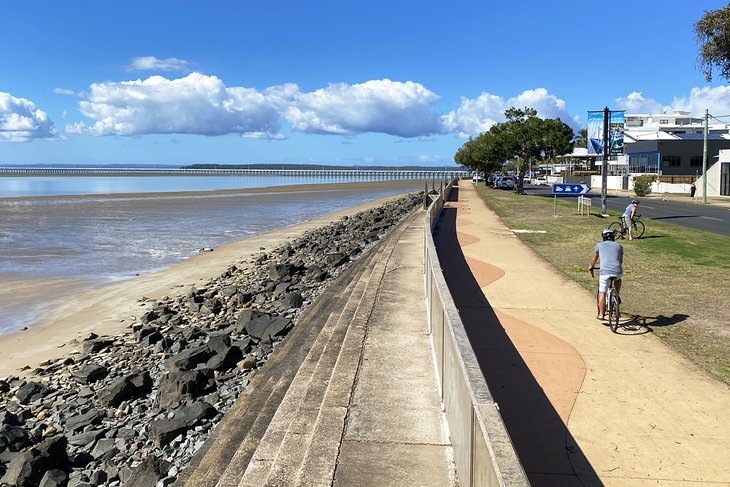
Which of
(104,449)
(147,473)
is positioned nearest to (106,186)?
(104,449)

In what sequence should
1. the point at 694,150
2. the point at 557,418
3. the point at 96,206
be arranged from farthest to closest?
the point at 694,150 < the point at 96,206 < the point at 557,418

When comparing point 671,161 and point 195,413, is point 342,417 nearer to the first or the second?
point 195,413

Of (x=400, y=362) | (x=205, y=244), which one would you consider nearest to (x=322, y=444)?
(x=400, y=362)

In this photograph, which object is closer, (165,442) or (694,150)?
(165,442)

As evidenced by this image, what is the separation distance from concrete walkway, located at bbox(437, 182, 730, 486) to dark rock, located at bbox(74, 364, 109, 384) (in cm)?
606

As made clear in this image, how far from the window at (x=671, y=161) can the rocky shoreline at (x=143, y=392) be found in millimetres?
65110

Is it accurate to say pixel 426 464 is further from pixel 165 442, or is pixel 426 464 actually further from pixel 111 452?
pixel 111 452

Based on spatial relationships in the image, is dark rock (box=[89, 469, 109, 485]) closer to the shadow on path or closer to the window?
the shadow on path

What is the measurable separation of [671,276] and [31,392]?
531 inches

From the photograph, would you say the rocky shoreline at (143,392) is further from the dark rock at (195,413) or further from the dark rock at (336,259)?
the dark rock at (336,259)

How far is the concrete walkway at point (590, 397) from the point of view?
5449 mm

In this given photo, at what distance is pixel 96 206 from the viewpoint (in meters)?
51.5

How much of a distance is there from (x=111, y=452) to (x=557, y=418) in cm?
509

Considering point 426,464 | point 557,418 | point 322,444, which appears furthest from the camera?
point 557,418
